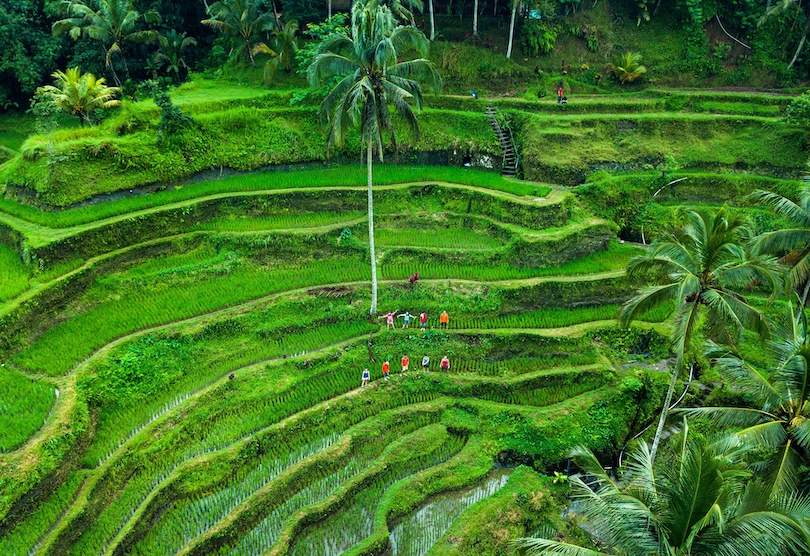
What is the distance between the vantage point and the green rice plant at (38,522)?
11.2 m

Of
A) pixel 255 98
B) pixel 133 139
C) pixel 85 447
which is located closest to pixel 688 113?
pixel 255 98

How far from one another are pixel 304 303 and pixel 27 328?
722cm

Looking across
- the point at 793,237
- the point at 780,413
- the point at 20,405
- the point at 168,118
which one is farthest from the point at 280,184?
the point at 780,413

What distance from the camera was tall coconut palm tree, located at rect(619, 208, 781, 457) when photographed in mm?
11070

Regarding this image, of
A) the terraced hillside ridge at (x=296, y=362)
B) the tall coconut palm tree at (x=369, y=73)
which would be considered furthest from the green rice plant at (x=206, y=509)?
the tall coconut palm tree at (x=369, y=73)

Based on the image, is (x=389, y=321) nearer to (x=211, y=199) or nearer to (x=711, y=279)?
(x=211, y=199)

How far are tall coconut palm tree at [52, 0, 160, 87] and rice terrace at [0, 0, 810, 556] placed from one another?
0.44ft

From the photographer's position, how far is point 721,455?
9328mm

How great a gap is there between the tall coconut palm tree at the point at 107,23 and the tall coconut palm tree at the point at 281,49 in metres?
4.85

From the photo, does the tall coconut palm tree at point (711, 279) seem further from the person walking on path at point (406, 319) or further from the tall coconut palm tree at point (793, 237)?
the person walking on path at point (406, 319)

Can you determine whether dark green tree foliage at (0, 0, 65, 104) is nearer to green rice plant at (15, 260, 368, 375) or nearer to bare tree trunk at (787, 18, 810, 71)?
green rice plant at (15, 260, 368, 375)

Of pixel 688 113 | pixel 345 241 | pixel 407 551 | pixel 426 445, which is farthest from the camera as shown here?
pixel 688 113

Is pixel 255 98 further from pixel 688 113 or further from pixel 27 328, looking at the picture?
pixel 688 113

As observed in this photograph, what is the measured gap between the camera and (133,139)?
68.8 feet
